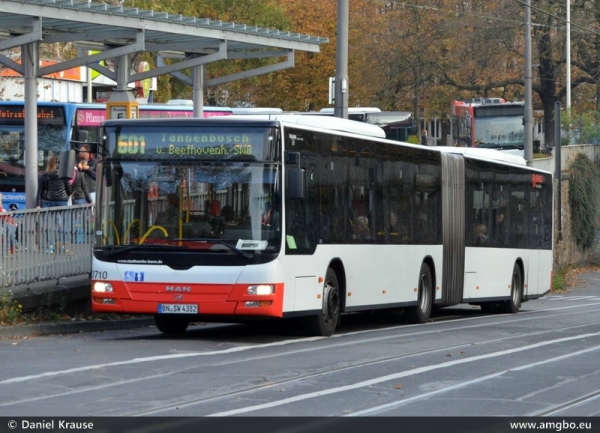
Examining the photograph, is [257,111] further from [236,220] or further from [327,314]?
[236,220]

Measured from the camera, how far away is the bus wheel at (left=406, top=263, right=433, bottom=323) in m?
21.5

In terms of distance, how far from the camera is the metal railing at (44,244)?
687 inches

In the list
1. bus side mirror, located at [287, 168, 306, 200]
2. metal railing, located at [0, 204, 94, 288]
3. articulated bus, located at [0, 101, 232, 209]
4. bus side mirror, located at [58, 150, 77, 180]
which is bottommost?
metal railing, located at [0, 204, 94, 288]

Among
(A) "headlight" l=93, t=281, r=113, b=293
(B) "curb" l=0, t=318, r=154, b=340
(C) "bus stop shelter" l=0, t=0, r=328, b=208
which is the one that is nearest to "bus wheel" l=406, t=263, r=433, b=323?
(B) "curb" l=0, t=318, r=154, b=340

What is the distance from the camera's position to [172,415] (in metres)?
9.44

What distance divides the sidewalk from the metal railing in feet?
0.39

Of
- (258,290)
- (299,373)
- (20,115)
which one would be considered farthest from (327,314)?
(20,115)

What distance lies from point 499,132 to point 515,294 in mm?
23103

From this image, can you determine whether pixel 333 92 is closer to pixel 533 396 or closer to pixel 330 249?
pixel 330 249

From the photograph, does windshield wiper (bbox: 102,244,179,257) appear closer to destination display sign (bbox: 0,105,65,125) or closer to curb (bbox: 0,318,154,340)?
curb (bbox: 0,318,154,340)

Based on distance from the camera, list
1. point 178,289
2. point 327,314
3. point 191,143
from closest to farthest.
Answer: point 178,289, point 191,143, point 327,314

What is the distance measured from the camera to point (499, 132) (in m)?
49.8

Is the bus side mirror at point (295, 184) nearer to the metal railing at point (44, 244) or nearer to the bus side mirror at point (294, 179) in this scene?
the bus side mirror at point (294, 179)

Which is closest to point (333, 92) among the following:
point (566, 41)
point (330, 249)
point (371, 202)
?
point (371, 202)
